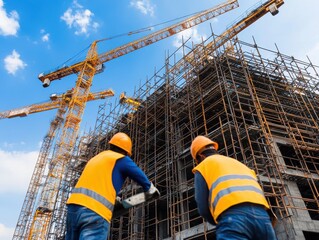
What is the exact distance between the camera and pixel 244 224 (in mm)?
1857

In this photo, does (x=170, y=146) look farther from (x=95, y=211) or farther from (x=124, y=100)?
(x=124, y=100)

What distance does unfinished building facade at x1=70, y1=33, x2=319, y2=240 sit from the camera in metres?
10.5

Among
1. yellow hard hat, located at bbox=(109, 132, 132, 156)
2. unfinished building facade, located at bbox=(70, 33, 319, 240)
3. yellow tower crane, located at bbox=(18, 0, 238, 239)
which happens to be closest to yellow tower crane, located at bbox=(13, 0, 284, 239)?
yellow tower crane, located at bbox=(18, 0, 238, 239)

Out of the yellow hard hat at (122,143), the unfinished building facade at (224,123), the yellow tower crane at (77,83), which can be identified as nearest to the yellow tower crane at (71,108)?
the yellow tower crane at (77,83)

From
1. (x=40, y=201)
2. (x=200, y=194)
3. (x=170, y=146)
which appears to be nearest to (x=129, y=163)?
(x=200, y=194)

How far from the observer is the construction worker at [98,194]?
230cm

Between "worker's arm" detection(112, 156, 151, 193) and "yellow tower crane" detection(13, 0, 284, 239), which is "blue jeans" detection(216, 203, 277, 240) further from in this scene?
"yellow tower crane" detection(13, 0, 284, 239)

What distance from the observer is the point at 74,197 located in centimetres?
248

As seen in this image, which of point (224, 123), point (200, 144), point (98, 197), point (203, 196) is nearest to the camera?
point (203, 196)

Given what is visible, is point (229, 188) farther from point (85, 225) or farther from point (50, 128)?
point (50, 128)

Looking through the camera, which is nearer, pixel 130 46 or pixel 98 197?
pixel 98 197

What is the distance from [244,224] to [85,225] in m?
1.23

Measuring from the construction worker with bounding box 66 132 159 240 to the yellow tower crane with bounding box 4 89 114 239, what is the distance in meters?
27.9

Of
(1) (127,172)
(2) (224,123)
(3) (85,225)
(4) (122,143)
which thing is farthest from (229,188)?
(2) (224,123)
